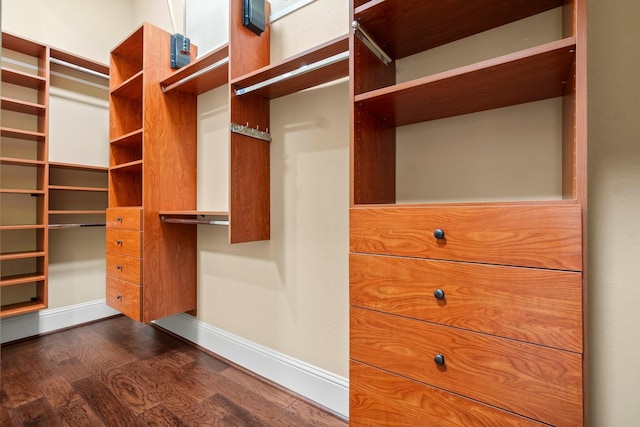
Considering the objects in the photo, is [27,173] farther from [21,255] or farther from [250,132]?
[250,132]

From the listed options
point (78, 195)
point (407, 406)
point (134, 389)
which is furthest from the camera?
point (78, 195)

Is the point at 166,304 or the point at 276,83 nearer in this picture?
the point at 276,83

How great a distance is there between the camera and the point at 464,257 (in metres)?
0.93

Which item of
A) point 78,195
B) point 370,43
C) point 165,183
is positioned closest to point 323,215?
point 370,43

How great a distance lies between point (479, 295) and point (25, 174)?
3.26 metres

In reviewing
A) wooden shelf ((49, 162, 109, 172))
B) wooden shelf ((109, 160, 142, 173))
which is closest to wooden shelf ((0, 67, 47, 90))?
wooden shelf ((49, 162, 109, 172))

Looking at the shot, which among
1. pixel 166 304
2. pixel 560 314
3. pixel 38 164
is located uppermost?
pixel 38 164

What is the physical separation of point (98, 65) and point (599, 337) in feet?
12.1

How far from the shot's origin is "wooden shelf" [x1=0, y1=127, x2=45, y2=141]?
224 cm

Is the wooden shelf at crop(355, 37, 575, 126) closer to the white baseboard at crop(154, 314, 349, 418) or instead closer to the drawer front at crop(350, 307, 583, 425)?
the drawer front at crop(350, 307, 583, 425)

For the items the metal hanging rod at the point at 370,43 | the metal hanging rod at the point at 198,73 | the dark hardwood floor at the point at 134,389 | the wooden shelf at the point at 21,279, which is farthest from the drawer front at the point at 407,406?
the wooden shelf at the point at 21,279

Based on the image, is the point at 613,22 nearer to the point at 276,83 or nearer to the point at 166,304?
the point at 276,83

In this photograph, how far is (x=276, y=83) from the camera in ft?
5.32

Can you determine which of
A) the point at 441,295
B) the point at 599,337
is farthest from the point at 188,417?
the point at 599,337
